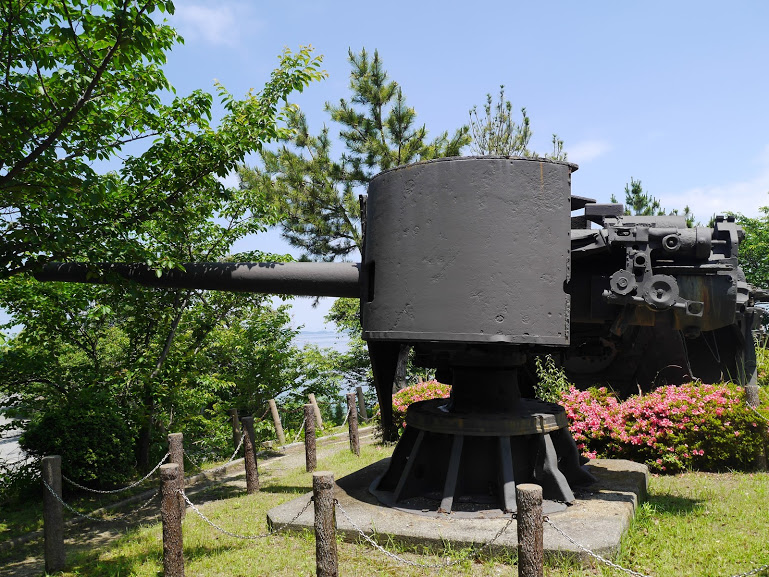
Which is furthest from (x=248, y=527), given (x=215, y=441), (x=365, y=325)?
(x=215, y=441)

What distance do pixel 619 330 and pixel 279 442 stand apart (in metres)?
9.26

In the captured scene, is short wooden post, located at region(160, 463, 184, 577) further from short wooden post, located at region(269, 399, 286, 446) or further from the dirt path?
short wooden post, located at region(269, 399, 286, 446)

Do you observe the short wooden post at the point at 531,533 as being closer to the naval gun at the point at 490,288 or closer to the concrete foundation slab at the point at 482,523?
the concrete foundation slab at the point at 482,523

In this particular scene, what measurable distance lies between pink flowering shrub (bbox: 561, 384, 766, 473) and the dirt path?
490 centimetres

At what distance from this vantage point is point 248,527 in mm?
6520

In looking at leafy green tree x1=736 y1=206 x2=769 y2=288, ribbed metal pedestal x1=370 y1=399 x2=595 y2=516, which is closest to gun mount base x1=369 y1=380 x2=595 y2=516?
ribbed metal pedestal x1=370 y1=399 x2=595 y2=516

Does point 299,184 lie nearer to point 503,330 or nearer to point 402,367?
point 402,367

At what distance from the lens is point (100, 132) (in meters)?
6.41

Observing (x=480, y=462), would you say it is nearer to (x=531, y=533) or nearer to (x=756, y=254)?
(x=531, y=533)

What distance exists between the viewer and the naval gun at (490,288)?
206 inches

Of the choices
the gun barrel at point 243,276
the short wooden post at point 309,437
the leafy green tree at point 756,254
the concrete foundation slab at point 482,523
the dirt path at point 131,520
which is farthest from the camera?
the leafy green tree at point 756,254

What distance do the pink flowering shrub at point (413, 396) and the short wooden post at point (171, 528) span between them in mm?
6373

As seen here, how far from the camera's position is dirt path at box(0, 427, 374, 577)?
654 centimetres

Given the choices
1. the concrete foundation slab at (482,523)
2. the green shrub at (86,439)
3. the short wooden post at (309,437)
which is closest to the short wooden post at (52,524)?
the concrete foundation slab at (482,523)
